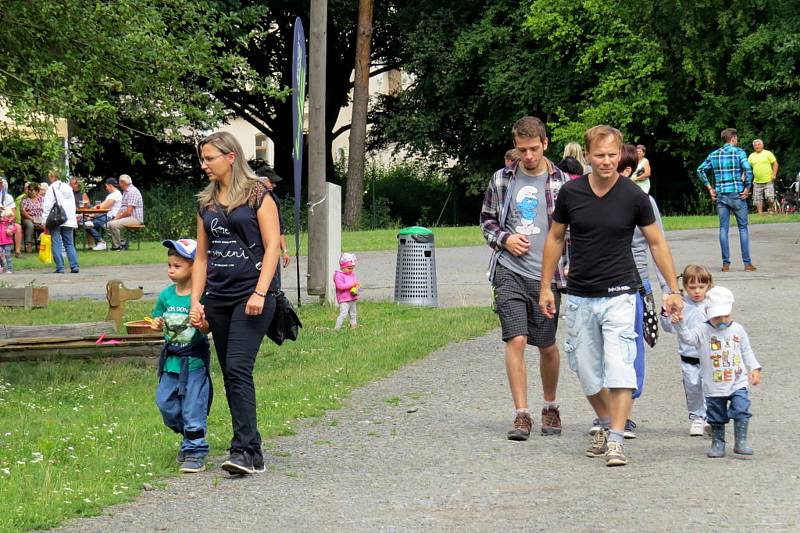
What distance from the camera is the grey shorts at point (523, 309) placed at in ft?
27.0

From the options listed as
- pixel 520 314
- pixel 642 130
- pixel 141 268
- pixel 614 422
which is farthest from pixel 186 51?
pixel 642 130

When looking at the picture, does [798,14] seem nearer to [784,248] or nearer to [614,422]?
[784,248]

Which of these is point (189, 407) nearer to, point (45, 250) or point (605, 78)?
point (45, 250)

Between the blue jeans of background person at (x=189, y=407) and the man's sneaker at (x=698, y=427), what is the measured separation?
2.83m

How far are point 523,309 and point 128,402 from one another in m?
3.97

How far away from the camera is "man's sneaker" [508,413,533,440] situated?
8141 millimetres

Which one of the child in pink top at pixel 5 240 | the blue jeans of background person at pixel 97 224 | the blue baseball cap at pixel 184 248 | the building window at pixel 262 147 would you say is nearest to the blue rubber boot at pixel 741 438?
the blue baseball cap at pixel 184 248

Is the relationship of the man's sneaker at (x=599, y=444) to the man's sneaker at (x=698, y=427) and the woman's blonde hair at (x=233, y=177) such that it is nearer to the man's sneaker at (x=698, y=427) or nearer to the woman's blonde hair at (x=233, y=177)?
the man's sneaker at (x=698, y=427)

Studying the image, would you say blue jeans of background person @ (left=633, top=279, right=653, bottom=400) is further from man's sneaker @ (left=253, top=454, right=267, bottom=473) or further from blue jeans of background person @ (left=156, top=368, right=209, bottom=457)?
blue jeans of background person @ (left=156, top=368, right=209, bottom=457)

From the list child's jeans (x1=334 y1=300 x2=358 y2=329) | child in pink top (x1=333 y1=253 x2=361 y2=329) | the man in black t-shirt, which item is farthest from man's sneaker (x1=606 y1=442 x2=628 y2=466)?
child's jeans (x1=334 y1=300 x2=358 y2=329)

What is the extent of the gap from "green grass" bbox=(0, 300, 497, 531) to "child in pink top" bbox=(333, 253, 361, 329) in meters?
0.28

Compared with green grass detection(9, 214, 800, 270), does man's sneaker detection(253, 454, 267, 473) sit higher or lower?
lower

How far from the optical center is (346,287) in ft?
46.6

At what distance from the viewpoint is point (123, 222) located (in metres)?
30.1
